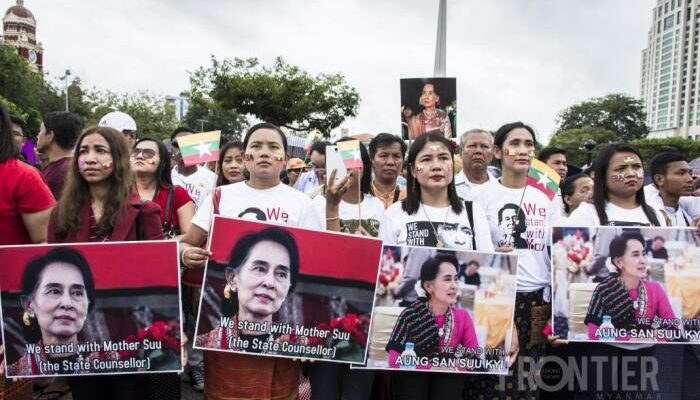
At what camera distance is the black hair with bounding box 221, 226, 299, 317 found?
2.73 m

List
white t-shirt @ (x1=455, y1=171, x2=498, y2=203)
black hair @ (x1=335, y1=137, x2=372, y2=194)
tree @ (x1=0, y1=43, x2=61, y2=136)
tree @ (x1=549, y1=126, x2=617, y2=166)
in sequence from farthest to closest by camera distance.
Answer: tree @ (x1=549, y1=126, x2=617, y2=166), tree @ (x1=0, y1=43, x2=61, y2=136), black hair @ (x1=335, y1=137, x2=372, y2=194), white t-shirt @ (x1=455, y1=171, x2=498, y2=203)

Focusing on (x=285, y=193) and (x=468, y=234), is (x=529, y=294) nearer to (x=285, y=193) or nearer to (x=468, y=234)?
(x=468, y=234)

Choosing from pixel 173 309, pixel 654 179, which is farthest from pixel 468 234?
pixel 654 179

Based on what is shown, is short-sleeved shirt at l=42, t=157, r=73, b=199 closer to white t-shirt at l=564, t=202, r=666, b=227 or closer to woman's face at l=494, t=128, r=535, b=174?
→ woman's face at l=494, t=128, r=535, b=174

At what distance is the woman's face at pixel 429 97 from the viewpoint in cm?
709

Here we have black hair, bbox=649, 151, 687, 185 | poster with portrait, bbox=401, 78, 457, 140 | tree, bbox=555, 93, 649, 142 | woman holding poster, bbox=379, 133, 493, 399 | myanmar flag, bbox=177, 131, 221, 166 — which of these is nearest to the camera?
woman holding poster, bbox=379, 133, 493, 399

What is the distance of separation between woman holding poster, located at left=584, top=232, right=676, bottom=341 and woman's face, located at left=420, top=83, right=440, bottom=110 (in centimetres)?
437

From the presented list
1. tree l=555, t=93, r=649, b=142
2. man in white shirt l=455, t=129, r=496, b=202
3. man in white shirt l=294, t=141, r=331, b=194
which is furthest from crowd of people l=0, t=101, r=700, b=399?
tree l=555, t=93, r=649, b=142

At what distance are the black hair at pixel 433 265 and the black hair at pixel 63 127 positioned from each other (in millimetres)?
3099

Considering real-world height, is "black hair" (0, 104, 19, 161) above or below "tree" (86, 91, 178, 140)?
below

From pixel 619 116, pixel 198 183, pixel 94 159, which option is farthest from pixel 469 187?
pixel 619 116

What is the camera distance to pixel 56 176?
3.99 m

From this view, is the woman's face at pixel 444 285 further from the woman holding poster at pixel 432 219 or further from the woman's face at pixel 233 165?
the woman's face at pixel 233 165

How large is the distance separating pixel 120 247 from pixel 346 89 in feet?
72.5
